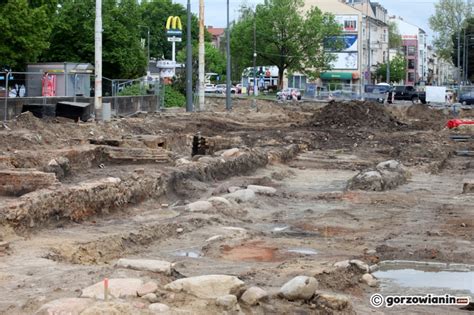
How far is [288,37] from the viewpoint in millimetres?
91938

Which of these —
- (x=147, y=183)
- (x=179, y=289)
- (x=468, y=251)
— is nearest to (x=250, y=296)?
(x=179, y=289)

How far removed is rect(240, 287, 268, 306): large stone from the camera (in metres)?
8.69

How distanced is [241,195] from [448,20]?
9473cm

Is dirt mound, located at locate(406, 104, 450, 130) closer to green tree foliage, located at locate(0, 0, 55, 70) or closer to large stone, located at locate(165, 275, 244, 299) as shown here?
green tree foliage, located at locate(0, 0, 55, 70)

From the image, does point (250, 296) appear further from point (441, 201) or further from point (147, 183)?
point (441, 201)

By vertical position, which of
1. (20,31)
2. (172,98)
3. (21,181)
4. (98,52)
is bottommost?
(21,181)

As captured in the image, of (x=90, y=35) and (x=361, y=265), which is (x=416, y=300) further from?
(x=90, y=35)

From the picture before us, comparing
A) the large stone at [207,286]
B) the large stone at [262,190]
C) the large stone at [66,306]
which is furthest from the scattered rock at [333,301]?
the large stone at [262,190]

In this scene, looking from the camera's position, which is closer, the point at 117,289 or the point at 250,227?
the point at 117,289

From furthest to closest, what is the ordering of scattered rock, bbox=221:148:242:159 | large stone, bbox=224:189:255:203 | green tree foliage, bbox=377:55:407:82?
green tree foliage, bbox=377:55:407:82 < scattered rock, bbox=221:148:242:159 < large stone, bbox=224:189:255:203

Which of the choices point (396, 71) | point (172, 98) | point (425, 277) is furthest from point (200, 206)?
point (396, 71)

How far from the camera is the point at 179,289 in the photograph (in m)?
8.80

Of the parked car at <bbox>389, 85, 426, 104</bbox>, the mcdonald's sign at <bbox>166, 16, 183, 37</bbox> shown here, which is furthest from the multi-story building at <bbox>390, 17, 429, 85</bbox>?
the mcdonald's sign at <bbox>166, 16, 183, 37</bbox>

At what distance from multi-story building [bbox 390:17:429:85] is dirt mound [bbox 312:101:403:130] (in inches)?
4162
